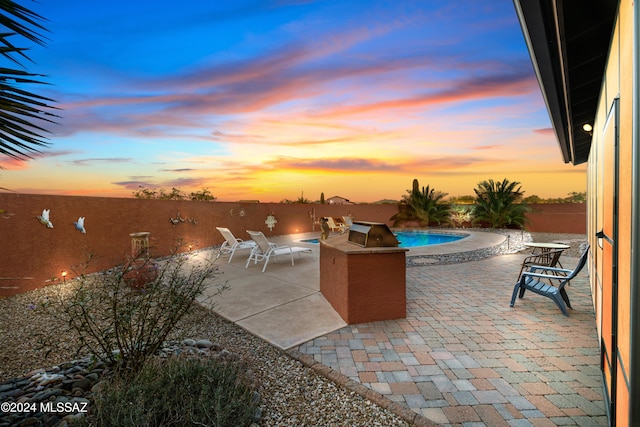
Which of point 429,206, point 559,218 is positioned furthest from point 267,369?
point 559,218

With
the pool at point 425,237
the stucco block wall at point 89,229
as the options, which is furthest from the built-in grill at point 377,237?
the pool at point 425,237

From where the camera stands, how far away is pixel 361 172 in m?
18.6

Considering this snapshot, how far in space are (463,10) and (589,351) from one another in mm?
5985

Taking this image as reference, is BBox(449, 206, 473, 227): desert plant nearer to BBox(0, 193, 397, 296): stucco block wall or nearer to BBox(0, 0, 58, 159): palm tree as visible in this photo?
BBox(0, 193, 397, 296): stucco block wall

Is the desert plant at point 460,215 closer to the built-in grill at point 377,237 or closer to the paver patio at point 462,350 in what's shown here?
the paver patio at point 462,350

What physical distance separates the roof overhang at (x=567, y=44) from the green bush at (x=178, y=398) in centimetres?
321

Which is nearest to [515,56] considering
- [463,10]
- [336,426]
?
[463,10]

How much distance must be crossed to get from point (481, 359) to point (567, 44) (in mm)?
3041

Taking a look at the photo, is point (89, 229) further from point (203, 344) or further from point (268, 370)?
point (268, 370)

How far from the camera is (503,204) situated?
1532cm

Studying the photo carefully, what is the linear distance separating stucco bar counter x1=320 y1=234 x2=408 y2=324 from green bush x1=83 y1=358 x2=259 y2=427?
5.25 ft

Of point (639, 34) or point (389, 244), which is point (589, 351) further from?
point (639, 34)

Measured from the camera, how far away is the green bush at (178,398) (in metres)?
1.63

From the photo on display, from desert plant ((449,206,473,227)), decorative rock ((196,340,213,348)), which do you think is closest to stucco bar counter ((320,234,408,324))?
decorative rock ((196,340,213,348))
